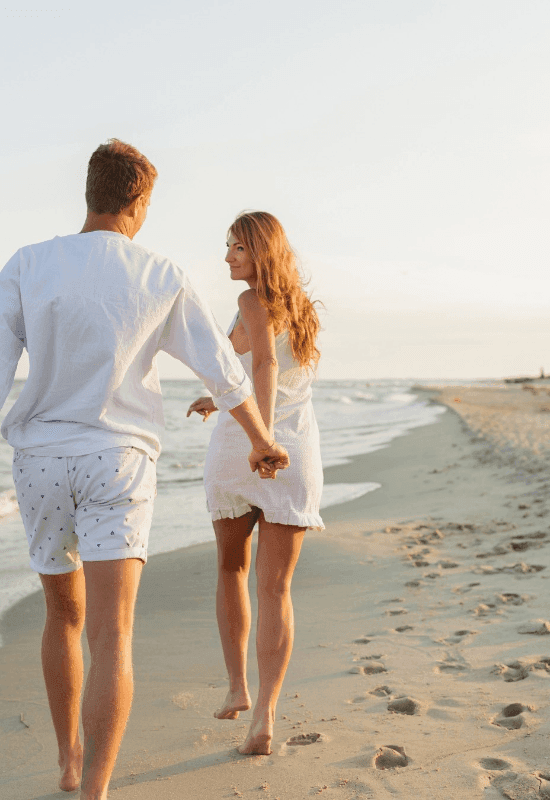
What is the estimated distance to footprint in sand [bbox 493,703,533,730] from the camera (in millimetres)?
2820

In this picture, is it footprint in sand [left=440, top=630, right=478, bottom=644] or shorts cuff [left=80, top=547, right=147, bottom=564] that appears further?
→ footprint in sand [left=440, top=630, right=478, bottom=644]

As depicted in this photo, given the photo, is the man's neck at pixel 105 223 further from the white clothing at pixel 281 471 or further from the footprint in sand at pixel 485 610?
the footprint in sand at pixel 485 610

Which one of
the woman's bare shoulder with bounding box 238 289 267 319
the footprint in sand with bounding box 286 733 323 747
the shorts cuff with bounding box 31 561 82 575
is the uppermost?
the woman's bare shoulder with bounding box 238 289 267 319

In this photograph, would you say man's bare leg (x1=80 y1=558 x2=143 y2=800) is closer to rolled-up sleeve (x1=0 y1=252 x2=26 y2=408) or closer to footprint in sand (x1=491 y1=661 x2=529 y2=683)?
rolled-up sleeve (x1=0 y1=252 x2=26 y2=408)

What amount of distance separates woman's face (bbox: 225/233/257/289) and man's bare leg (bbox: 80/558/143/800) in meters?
1.16

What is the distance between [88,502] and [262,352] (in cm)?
94

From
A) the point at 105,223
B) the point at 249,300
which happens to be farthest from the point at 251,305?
the point at 105,223

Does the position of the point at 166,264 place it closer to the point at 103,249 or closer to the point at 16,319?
the point at 103,249

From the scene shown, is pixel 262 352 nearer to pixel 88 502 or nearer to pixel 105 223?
pixel 105 223

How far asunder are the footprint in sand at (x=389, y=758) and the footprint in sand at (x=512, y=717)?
0.41m

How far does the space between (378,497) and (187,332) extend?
7383mm

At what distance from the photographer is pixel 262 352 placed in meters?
2.78

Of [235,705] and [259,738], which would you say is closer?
[259,738]

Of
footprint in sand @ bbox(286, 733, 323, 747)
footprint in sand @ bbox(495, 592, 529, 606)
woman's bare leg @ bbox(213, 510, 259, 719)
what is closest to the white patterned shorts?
woman's bare leg @ bbox(213, 510, 259, 719)
